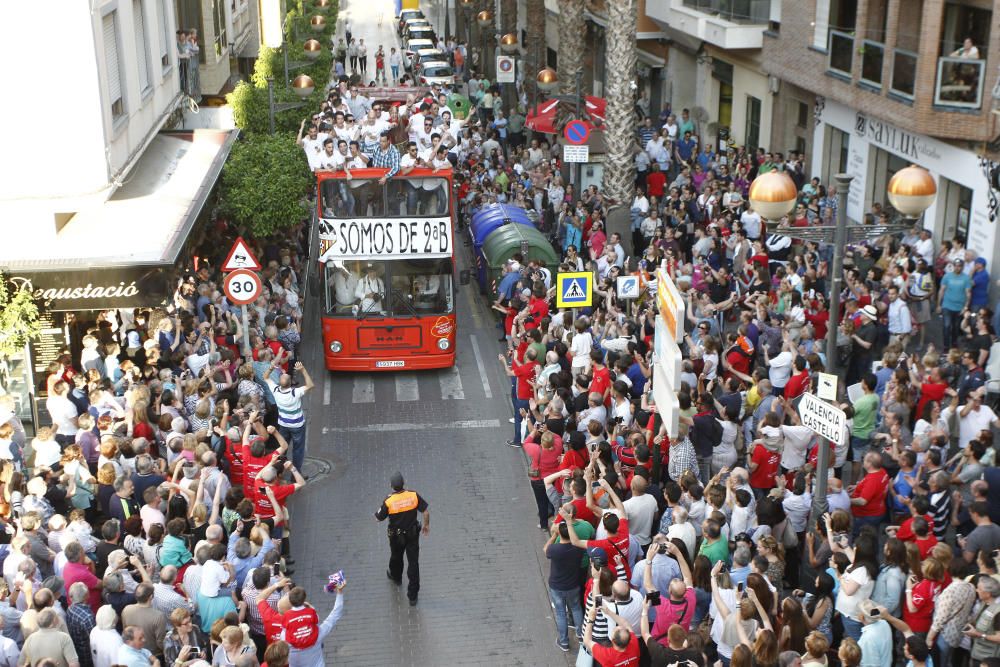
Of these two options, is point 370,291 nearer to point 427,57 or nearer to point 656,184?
point 656,184

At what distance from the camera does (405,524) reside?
1230 cm

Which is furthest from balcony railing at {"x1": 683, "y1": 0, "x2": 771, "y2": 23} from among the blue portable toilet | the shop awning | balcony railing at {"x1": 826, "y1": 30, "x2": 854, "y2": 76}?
the shop awning

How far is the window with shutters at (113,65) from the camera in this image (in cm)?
1762

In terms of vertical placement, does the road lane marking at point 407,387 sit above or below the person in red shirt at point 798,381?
below

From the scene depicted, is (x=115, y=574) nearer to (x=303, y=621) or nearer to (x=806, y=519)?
(x=303, y=621)

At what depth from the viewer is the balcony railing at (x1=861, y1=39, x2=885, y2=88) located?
23.0 metres

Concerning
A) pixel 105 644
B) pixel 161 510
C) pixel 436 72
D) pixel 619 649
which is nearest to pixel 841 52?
pixel 161 510

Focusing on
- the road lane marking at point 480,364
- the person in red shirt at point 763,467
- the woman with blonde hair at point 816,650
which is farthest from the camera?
the road lane marking at point 480,364

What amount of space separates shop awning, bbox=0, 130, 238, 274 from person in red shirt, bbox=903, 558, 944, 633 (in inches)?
392

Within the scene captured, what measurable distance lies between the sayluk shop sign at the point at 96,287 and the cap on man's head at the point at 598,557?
7.91m

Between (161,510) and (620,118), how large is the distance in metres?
16.9

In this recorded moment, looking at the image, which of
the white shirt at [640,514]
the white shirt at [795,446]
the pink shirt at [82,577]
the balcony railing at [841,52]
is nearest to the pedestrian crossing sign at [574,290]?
the white shirt at [795,446]

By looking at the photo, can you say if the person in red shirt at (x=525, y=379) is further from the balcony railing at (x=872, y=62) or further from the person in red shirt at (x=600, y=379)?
the balcony railing at (x=872, y=62)

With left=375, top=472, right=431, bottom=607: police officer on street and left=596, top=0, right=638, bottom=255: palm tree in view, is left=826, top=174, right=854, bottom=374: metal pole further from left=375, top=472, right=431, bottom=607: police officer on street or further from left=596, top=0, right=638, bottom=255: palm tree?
left=596, top=0, right=638, bottom=255: palm tree
